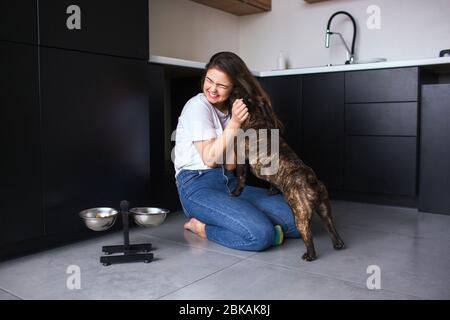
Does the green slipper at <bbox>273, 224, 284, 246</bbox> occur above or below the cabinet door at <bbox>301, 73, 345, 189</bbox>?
below

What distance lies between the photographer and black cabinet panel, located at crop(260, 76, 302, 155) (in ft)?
10.0

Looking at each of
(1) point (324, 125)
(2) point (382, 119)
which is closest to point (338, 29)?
(1) point (324, 125)

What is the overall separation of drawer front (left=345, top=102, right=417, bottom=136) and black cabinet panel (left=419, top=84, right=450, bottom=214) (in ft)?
0.24

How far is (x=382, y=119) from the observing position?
2.73m

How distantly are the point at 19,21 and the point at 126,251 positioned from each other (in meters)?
0.95

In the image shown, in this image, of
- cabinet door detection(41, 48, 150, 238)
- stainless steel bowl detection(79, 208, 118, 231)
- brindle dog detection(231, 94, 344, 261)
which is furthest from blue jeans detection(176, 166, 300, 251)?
stainless steel bowl detection(79, 208, 118, 231)

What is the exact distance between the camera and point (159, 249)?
1877 millimetres

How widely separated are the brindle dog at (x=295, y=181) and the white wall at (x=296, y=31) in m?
1.48

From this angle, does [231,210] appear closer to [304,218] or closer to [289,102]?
[304,218]

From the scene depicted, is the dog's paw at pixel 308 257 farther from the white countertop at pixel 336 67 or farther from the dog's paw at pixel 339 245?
the white countertop at pixel 336 67

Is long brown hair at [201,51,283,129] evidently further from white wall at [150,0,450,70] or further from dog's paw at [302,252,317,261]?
white wall at [150,0,450,70]

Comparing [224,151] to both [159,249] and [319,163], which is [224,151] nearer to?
[159,249]

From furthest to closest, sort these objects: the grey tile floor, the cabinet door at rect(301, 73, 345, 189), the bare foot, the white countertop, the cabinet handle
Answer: the cabinet door at rect(301, 73, 345, 189) → the white countertop → the bare foot → the cabinet handle → the grey tile floor

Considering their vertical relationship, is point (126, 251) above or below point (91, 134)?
below
